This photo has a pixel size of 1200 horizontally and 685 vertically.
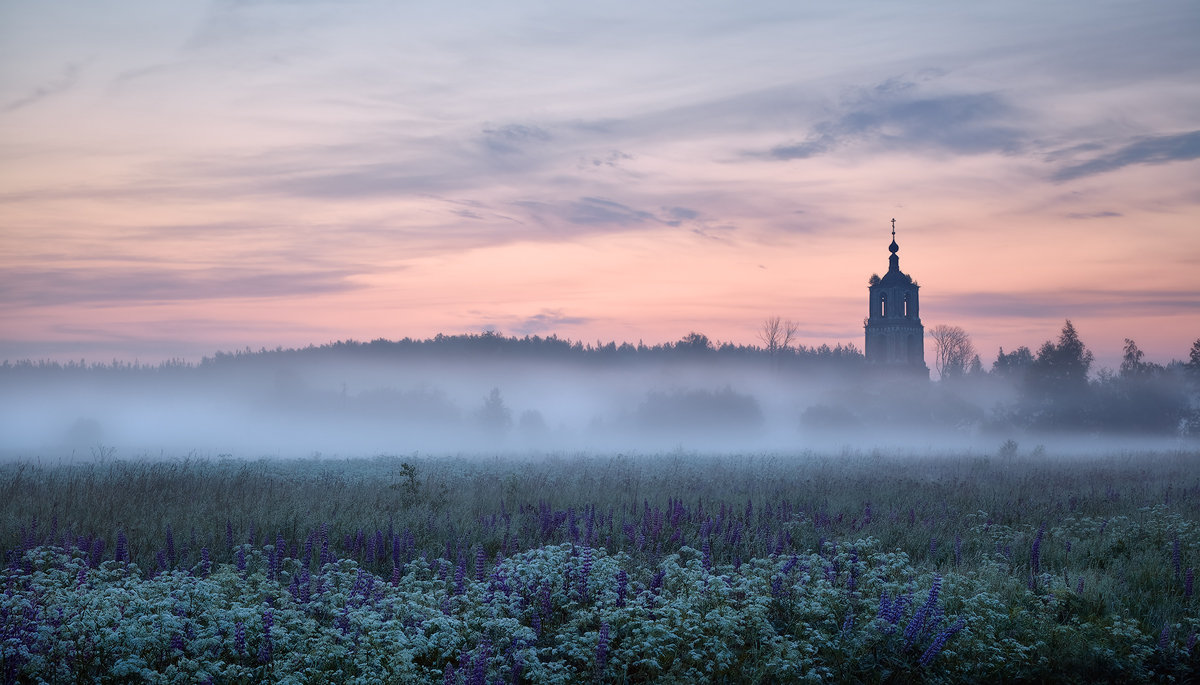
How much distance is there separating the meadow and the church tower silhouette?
231 feet

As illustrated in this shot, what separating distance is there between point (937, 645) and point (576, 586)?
11.6 ft

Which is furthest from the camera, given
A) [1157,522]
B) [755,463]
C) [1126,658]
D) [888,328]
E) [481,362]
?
→ [481,362]

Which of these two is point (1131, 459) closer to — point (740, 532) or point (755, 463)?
point (755, 463)

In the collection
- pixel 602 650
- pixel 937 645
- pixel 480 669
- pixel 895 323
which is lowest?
pixel 937 645

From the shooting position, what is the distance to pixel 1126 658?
8.35 m

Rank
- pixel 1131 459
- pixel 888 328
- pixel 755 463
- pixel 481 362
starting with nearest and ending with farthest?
pixel 755 463 → pixel 1131 459 → pixel 888 328 → pixel 481 362

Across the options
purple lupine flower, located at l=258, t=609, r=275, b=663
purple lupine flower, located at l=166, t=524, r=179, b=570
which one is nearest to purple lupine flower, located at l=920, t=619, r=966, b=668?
purple lupine flower, located at l=258, t=609, r=275, b=663

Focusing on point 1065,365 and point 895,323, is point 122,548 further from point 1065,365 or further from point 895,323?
point 895,323

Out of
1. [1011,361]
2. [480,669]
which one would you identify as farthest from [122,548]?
[1011,361]

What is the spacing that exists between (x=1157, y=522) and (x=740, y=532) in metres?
7.28

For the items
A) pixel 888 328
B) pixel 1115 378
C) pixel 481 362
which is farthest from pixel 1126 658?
pixel 481 362

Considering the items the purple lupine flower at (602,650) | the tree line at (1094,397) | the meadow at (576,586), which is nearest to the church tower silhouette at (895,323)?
the tree line at (1094,397)

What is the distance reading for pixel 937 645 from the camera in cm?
778

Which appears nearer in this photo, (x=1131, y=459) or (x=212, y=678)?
(x=212, y=678)
